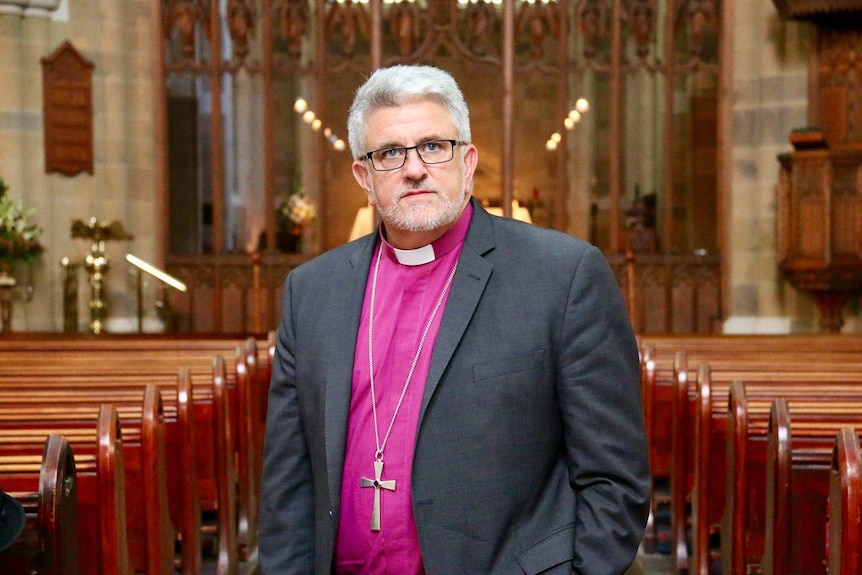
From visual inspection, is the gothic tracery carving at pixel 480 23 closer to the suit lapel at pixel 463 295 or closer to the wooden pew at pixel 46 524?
the wooden pew at pixel 46 524

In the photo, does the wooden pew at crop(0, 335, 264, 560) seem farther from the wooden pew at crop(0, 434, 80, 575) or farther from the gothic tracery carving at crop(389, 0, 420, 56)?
the gothic tracery carving at crop(389, 0, 420, 56)

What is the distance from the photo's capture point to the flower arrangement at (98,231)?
962 centimetres

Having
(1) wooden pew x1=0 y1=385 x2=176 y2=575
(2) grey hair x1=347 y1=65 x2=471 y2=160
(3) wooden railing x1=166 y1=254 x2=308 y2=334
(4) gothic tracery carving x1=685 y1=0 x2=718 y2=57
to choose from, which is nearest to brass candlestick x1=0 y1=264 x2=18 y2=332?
(3) wooden railing x1=166 y1=254 x2=308 y2=334

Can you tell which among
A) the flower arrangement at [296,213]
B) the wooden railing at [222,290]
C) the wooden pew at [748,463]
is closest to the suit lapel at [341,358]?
the wooden pew at [748,463]

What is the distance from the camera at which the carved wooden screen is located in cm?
1012

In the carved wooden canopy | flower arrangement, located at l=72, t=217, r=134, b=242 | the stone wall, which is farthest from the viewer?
the stone wall

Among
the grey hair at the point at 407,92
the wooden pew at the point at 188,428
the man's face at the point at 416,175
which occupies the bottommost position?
the wooden pew at the point at 188,428

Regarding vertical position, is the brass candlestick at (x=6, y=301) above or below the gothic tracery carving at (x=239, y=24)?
below

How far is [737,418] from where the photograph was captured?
3.58m

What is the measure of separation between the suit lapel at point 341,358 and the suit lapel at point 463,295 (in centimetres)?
17

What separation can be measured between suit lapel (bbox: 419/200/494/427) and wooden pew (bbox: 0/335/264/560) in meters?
2.82

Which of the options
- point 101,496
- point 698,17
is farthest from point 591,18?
point 101,496

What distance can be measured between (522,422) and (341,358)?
36 centimetres

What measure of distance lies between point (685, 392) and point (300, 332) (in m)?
2.55
